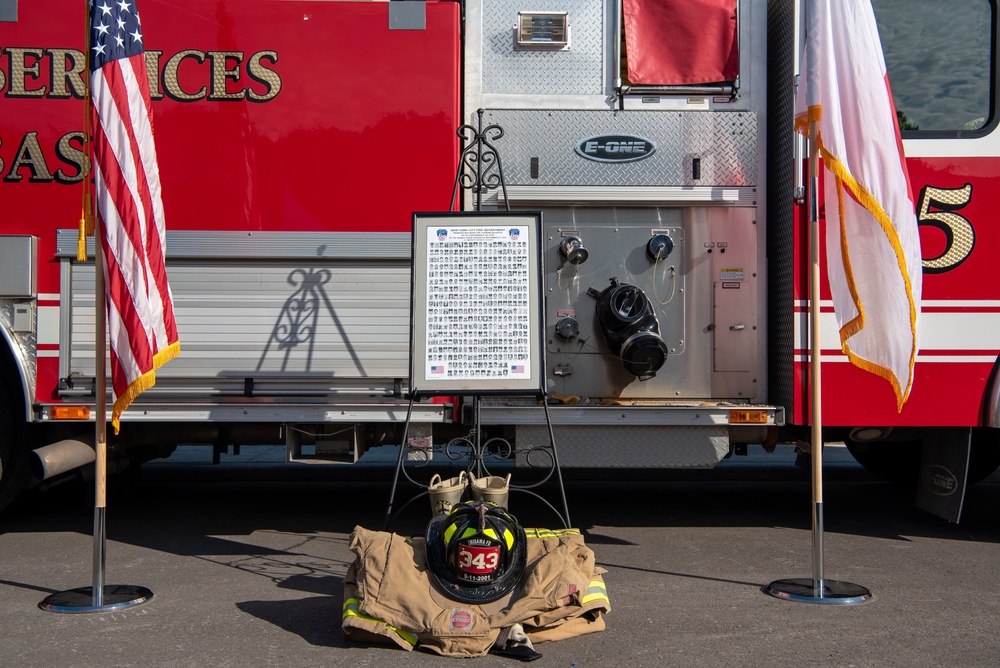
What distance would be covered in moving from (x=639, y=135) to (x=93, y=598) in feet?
13.8

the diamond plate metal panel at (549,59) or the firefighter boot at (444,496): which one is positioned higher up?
the diamond plate metal panel at (549,59)

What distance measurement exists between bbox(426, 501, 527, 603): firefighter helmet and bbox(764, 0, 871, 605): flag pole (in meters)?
1.54

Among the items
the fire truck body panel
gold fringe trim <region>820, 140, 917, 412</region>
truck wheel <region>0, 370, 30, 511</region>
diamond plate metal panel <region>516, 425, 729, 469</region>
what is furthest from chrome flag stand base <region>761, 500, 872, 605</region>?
truck wheel <region>0, 370, 30, 511</region>

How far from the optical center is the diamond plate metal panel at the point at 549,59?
6.13m

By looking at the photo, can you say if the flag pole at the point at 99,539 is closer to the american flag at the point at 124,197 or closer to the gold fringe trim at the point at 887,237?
the american flag at the point at 124,197

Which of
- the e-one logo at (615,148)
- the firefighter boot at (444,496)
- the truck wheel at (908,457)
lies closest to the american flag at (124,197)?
the firefighter boot at (444,496)

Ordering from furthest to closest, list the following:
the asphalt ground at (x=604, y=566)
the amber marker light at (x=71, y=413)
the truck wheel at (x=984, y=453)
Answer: the truck wheel at (x=984, y=453)
the amber marker light at (x=71, y=413)
the asphalt ground at (x=604, y=566)

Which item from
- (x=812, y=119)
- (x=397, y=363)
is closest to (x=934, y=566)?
(x=812, y=119)

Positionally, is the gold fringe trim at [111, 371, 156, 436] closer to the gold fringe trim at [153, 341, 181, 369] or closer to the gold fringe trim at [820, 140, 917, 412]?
the gold fringe trim at [153, 341, 181, 369]

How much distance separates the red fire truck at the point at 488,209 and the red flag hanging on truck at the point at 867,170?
0.93m

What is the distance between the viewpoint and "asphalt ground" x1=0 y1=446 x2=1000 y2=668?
165 inches

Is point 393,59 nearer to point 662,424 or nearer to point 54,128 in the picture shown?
point 54,128

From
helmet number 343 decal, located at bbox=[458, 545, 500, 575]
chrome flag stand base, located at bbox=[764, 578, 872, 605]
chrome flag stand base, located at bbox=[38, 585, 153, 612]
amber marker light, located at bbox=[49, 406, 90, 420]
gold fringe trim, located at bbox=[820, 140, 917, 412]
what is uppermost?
gold fringe trim, located at bbox=[820, 140, 917, 412]

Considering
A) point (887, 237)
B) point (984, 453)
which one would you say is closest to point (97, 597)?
point (887, 237)
